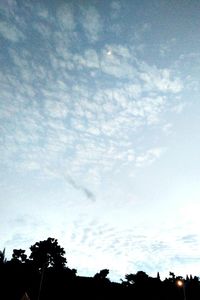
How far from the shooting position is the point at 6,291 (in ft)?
150

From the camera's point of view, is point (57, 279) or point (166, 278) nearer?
point (57, 279)

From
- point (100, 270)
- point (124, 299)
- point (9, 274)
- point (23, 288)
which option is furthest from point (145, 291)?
point (9, 274)

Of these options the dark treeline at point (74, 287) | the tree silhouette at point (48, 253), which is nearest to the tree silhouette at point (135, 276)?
the dark treeline at point (74, 287)

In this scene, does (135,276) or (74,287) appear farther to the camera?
(135,276)

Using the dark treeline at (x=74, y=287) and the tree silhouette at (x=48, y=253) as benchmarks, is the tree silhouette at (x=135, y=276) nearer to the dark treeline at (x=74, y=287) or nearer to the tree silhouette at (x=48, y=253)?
the dark treeline at (x=74, y=287)

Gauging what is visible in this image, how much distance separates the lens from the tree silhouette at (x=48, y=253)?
64.8 m

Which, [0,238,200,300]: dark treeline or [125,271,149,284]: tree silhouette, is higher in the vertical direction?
[125,271,149,284]: tree silhouette

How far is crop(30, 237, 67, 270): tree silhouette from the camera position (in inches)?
2553

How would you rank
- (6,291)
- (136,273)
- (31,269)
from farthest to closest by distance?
(136,273), (31,269), (6,291)

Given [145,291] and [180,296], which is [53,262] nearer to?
[145,291]

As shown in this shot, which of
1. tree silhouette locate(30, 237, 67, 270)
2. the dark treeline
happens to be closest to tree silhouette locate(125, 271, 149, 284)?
the dark treeline

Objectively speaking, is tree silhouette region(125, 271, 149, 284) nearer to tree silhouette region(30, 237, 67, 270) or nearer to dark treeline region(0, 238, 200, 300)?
dark treeline region(0, 238, 200, 300)

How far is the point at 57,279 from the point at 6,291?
8.72 meters

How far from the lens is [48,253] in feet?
218
